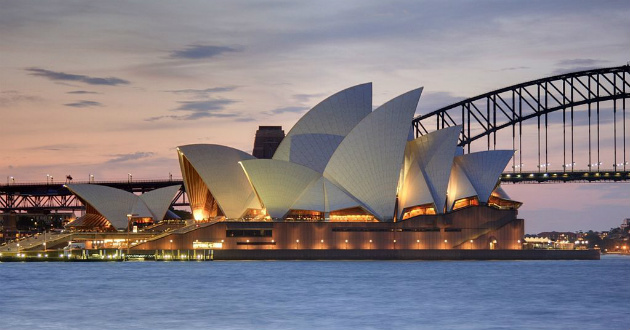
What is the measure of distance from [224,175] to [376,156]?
18.5m

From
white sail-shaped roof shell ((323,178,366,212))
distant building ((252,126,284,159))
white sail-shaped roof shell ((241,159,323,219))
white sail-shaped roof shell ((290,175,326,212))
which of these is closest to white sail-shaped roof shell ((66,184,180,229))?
distant building ((252,126,284,159))

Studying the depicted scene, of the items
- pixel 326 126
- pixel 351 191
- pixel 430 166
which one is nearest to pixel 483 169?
pixel 430 166

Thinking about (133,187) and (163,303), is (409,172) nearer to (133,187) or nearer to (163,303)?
(163,303)

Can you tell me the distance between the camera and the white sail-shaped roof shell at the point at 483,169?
10469cm

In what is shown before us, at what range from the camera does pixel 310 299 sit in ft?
185

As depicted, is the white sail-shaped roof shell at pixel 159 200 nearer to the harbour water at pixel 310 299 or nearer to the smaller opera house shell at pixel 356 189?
the smaller opera house shell at pixel 356 189

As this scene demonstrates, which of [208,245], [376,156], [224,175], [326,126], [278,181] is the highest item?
[326,126]

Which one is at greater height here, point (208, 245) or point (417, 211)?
point (417, 211)

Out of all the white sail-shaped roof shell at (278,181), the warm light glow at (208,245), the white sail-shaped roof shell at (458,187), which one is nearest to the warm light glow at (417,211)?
the white sail-shaped roof shell at (458,187)

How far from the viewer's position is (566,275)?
8269 centimetres

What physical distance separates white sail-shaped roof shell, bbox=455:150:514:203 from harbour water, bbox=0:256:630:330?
62.9 feet

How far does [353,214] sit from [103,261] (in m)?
25.7

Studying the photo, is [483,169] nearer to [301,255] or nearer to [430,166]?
[430,166]

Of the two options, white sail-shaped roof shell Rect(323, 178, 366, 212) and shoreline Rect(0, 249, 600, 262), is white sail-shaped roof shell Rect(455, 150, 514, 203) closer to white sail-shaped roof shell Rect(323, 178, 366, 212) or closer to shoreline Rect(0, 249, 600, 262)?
shoreline Rect(0, 249, 600, 262)
